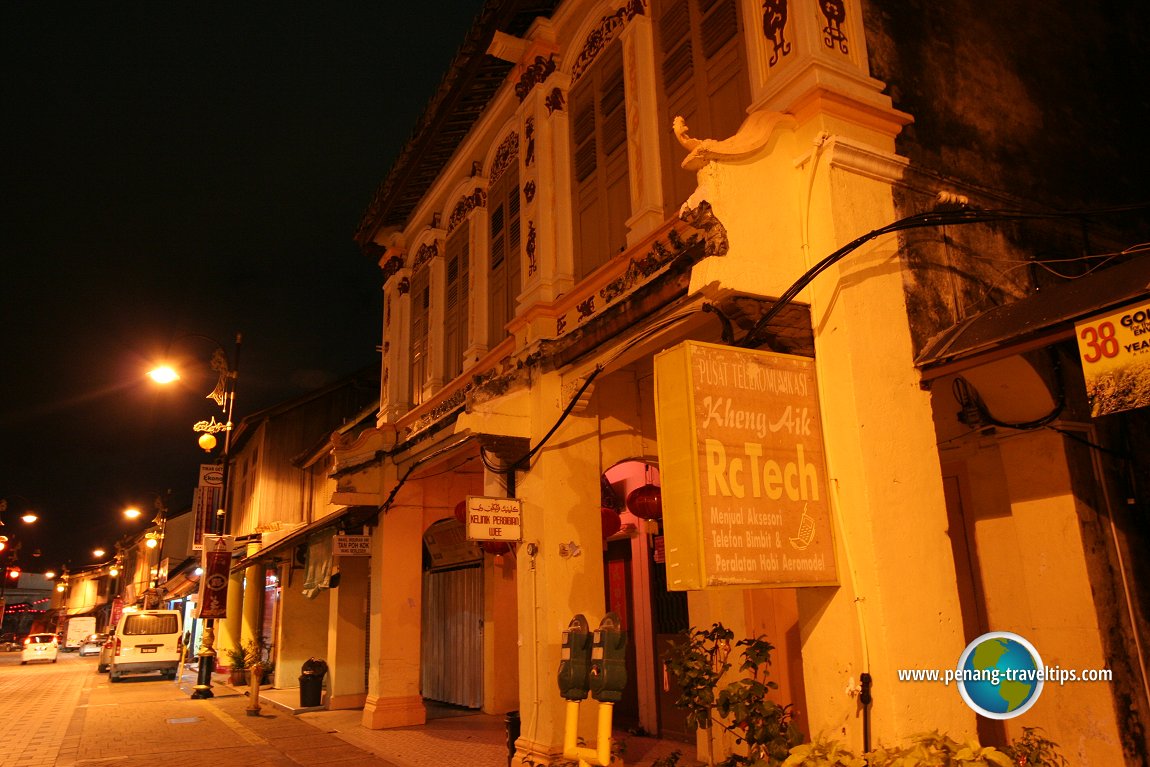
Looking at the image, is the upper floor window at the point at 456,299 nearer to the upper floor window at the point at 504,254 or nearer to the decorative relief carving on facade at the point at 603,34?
the upper floor window at the point at 504,254

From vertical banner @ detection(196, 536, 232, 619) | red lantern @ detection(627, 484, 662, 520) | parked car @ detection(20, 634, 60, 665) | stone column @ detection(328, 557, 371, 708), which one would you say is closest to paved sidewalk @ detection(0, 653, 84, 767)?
vertical banner @ detection(196, 536, 232, 619)

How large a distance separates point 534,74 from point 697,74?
3.61m

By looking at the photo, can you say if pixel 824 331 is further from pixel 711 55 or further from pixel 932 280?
pixel 711 55

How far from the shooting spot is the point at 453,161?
14.1 meters

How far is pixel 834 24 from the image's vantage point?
271 inches

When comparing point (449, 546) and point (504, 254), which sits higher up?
point (504, 254)

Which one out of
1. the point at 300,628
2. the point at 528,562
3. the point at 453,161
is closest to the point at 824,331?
the point at 528,562

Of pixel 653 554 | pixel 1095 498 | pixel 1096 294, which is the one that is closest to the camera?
pixel 1096 294

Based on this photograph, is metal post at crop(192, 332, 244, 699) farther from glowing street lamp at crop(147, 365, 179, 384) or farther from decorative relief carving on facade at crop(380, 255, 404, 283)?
decorative relief carving on facade at crop(380, 255, 404, 283)

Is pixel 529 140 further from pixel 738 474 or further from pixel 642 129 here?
pixel 738 474

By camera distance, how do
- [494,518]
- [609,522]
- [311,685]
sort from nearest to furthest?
[494,518] < [609,522] < [311,685]

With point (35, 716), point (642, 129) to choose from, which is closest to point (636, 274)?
point (642, 129)

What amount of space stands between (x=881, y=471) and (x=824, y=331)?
113 cm

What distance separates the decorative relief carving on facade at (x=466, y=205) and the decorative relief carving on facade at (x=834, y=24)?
7.13m
